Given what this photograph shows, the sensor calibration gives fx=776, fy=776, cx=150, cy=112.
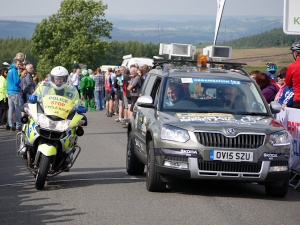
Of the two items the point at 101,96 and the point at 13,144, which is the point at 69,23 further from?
the point at 13,144

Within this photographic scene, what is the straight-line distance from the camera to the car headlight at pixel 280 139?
9.98 meters

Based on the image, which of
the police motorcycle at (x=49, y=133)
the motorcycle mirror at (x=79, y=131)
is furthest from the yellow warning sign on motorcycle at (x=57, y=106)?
the motorcycle mirror at (x=79, y=131)

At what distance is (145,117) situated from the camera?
1126 centimetres

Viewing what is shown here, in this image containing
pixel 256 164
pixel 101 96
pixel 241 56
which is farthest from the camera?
pixel 241 56

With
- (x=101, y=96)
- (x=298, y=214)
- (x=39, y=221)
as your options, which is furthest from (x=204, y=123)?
(x=101, y=96)

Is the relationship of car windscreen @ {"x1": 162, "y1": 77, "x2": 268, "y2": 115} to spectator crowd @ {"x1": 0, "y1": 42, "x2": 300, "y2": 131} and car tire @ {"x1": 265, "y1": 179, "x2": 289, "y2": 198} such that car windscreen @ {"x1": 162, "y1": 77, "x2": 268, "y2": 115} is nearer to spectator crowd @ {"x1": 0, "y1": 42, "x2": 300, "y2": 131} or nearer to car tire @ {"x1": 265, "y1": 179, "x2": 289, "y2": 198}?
car tire @ {"x1": 265, "y1": 179, "x2": 289, "y2": 198}

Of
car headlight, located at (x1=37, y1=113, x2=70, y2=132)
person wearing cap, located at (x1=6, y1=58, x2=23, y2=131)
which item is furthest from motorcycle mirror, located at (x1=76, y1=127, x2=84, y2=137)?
person wearing cap, located at (x1=6, y1=58, x2=23, y2=131)

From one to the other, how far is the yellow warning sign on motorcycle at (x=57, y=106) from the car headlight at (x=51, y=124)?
0.10 metres

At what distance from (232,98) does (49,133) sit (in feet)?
8.75

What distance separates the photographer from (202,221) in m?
8.34

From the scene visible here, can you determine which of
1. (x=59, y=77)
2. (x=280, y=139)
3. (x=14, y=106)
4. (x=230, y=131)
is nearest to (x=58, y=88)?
(x=59, y=77)

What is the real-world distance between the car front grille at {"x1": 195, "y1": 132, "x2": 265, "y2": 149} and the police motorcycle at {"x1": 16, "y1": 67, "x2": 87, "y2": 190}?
1978mm

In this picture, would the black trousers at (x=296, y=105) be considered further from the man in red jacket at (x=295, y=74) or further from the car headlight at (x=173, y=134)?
the car headlight at (x=173, y=134)

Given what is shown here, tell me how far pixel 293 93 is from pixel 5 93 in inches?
441
